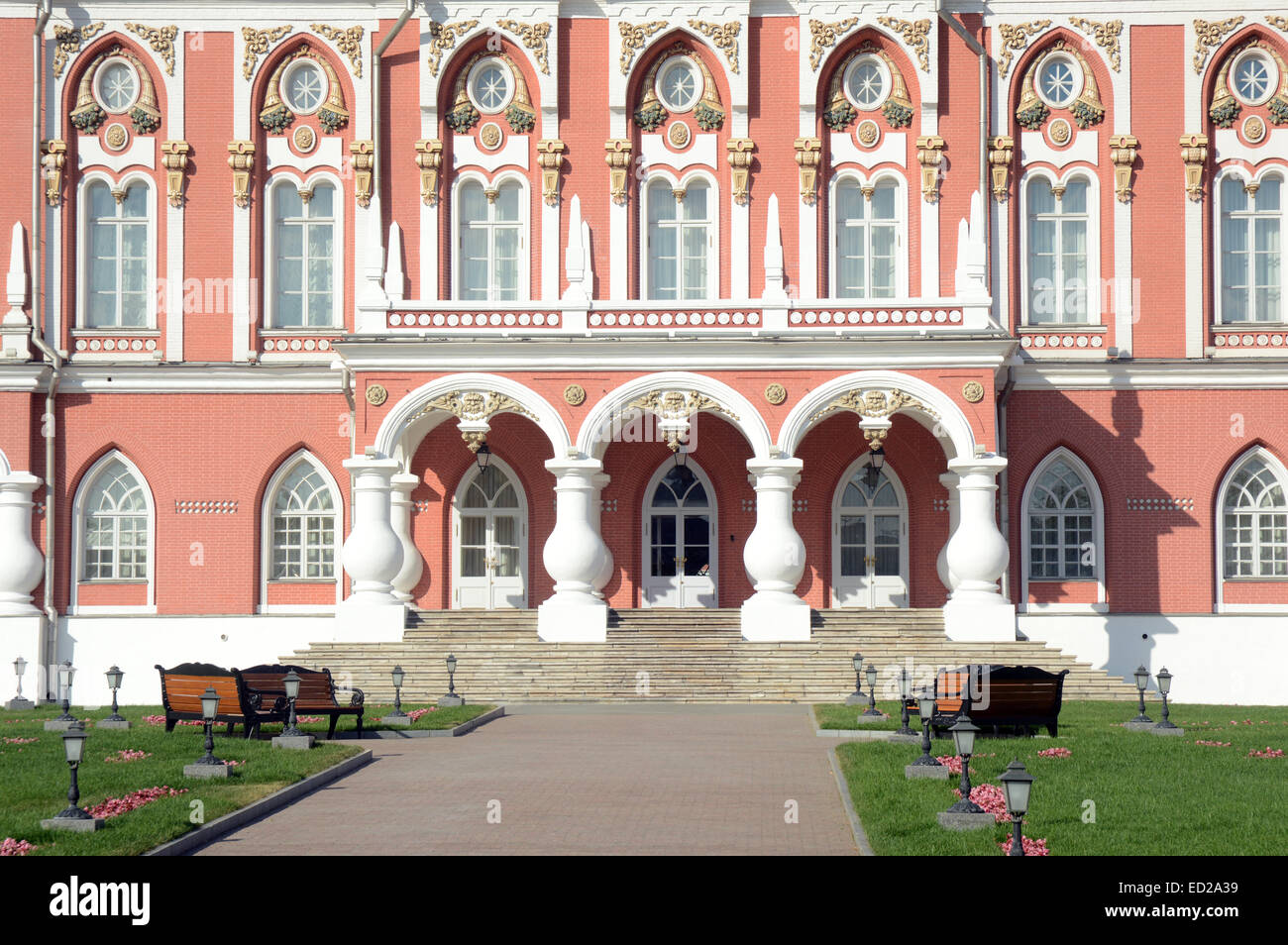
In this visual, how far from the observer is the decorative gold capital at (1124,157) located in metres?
31.5

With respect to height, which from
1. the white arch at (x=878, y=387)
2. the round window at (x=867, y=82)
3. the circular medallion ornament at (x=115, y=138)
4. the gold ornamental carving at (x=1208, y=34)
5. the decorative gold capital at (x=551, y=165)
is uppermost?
the gold ornamental carving at (x=1208, y=34)

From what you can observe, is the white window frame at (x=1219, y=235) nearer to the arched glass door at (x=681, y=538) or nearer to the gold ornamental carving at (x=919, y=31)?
the gold ornamental carving at (x=919, y=31)

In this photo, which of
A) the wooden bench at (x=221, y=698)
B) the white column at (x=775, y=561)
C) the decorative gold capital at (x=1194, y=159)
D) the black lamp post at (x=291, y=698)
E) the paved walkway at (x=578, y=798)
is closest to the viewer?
the paved walkway at (x=578, y=798)

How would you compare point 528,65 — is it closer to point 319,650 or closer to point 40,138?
point 40,138

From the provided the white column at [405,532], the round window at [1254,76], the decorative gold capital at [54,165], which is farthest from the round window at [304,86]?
the round window at [1254,76]

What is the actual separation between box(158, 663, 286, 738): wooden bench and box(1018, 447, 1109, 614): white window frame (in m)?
16.1

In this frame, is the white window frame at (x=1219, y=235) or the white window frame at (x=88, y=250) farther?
the white window frame at (x=88, y=250)

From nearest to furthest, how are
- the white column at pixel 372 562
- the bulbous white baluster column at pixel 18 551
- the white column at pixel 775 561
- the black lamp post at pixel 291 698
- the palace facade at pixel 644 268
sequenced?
the black lamp post at pixel 291 698, the white column at pixel 775 561, the white column at pixel 372 562, the bulbous white baluster column at pixel 18 551, the palace facade at pixel 644 268

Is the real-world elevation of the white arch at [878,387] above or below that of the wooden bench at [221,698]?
above

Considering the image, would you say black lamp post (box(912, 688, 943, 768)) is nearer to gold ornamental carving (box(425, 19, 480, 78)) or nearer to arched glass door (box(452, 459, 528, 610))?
arched glass door (box(452, 459, 528, 610))

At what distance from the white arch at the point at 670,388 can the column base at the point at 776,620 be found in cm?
240

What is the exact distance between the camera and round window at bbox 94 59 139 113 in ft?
106
